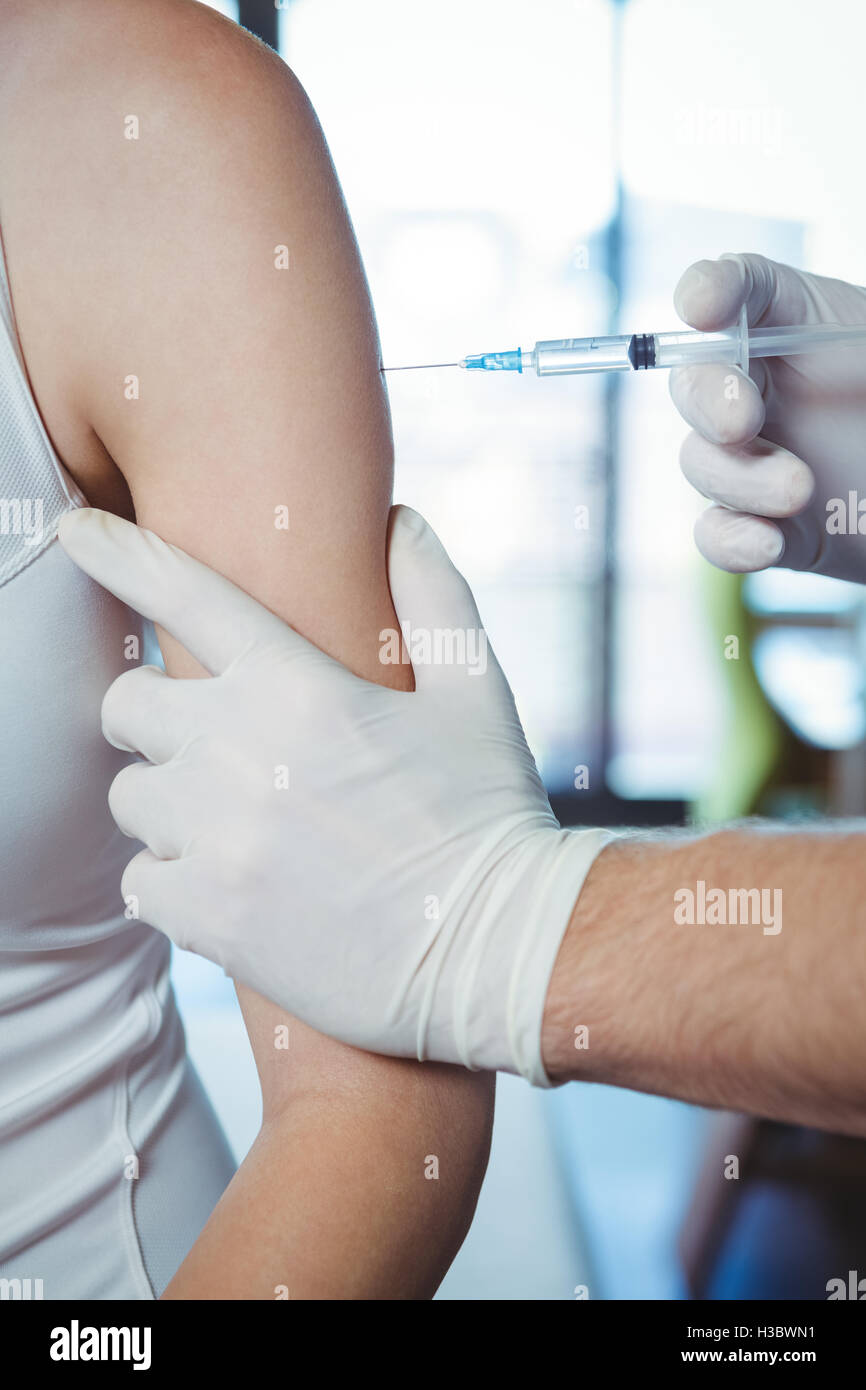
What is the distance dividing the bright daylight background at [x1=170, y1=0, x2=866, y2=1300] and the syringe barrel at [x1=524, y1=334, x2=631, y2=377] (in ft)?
10.1

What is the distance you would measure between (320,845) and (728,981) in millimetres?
276

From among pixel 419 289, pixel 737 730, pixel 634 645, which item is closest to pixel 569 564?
pixel 634 645

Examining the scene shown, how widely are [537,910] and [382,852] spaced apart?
4.5 inches

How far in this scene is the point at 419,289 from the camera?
13.4 feet

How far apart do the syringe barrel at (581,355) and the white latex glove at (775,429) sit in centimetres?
7

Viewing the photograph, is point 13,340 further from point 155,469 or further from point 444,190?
point 444,190

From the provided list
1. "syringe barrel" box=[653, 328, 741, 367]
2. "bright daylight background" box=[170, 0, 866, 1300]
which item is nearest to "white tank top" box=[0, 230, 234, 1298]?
"syringe barrel" box=[653, 328, 741, 367]

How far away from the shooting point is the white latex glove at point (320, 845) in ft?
2.20

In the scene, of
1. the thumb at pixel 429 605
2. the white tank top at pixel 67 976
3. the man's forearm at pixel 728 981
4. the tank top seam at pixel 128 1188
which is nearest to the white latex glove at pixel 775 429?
the thumb at pixel 429 605

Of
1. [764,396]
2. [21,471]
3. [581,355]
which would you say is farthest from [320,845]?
[764,396]

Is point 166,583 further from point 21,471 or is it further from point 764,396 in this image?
point 764,396

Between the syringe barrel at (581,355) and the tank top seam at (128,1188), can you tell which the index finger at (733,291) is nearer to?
the syringe barrel at (581,355)

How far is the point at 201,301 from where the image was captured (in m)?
0.67

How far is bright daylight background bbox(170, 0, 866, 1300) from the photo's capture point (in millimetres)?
3936
